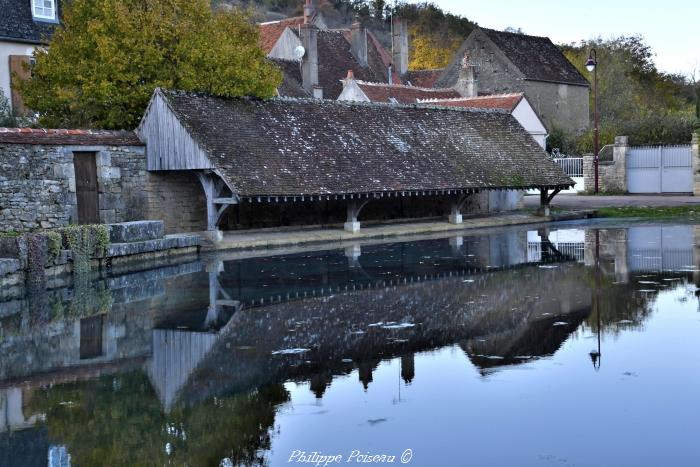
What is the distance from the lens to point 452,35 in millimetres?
67688

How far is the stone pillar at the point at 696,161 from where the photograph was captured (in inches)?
1334

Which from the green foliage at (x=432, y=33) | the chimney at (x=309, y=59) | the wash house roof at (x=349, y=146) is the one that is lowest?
the wash house roof at (x=349, y=146)

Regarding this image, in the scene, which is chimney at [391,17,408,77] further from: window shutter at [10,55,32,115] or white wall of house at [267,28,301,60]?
window shutter at [10,55,32,115]

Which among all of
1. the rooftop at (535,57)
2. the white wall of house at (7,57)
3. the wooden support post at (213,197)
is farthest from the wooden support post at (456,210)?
the rooftop at (535,57)

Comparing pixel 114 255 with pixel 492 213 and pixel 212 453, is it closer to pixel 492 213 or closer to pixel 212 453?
pixel 212 453

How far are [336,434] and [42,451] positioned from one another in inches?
77.7

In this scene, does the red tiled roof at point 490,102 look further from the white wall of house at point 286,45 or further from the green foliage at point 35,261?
the green foliage at point 35,261

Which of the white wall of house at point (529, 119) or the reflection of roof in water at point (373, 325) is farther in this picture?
the white wall of house at point (529, 119)

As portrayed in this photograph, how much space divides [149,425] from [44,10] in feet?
81.9

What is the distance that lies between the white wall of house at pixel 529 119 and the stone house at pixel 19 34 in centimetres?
1638

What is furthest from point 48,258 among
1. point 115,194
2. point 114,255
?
point 115,194

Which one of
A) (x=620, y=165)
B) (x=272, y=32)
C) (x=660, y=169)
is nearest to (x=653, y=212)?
(x=660, y=169)

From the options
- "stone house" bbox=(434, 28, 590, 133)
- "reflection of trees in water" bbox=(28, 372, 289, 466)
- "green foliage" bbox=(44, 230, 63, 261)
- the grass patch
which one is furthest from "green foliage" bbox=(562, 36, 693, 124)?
"reflection of trees in water" bbox=(28, 372, 289, 466)

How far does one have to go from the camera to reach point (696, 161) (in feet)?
112
